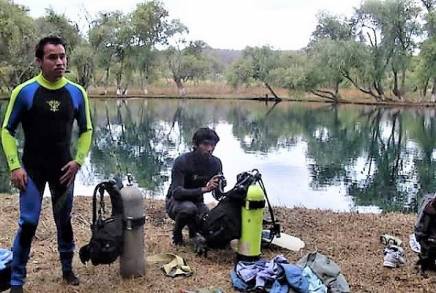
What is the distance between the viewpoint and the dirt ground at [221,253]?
11.6ft

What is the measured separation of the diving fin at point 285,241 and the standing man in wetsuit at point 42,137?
6.02 ft

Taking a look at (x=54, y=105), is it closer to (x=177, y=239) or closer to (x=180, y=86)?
(x=177, y=239)

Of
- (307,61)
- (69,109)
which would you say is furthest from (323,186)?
(307,61)

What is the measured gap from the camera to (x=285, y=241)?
452 centimetres

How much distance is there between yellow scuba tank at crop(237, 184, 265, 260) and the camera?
12.3 feet

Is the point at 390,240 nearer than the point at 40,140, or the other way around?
the point at 40,140

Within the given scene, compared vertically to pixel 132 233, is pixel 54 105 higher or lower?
higher

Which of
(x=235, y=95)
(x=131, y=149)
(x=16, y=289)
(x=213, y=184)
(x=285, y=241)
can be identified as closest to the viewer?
(x=16, y=289)

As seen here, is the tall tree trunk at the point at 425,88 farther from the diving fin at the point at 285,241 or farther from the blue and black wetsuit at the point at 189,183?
the blue and black wetsuit at the point at 189,183

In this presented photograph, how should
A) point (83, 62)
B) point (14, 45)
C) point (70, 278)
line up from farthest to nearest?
point (83, 62)
point (14, 45)
point (70, 278)

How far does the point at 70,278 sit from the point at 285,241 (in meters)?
1.93

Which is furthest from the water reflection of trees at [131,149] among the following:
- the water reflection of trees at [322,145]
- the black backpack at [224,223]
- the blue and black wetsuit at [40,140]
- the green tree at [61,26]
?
the green tree at [61,26]

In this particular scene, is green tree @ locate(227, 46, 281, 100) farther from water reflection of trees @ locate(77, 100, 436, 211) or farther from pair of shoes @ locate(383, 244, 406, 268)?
pair of shoes @ locate(383, 244, 406, 268)

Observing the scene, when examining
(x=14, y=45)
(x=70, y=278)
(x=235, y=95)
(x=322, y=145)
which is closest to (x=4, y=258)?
(x=70, y=278)
